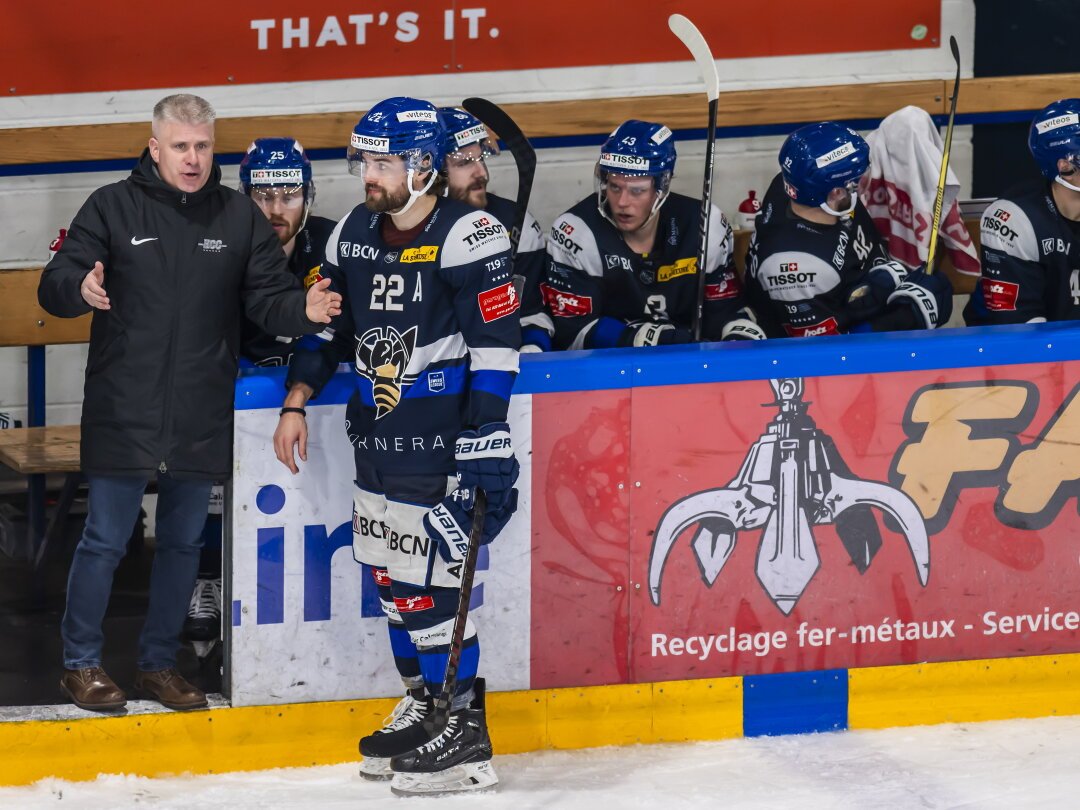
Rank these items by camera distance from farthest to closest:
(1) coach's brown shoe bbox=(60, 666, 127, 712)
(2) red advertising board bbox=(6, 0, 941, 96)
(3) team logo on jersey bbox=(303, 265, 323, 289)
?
(2) red advertising board bbox=(6, 0, 941, 96) < (3) team logo on jersey bbox=(303, 265, 323, 289) < (1) coach's brown shoe bbox=(60, 666, 127, 712)

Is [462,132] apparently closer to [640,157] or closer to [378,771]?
[640,157]

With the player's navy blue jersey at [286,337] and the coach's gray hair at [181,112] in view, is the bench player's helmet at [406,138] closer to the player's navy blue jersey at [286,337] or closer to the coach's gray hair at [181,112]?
the coach's gray hair at [181,112]

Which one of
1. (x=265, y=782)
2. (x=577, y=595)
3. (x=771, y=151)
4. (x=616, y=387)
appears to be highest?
(x=771, y=151)

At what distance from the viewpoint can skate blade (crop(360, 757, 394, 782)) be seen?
4016mm

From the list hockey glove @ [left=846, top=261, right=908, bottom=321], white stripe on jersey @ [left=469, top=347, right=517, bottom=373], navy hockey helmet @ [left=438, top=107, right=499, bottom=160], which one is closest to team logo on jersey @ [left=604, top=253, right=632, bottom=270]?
navy hockey helmet @ [left=438, top=107, right=499, bottom=160]

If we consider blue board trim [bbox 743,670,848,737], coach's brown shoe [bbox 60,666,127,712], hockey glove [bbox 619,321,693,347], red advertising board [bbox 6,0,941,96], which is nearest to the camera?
coach's brown shoe [bbox 60,666,127,712]

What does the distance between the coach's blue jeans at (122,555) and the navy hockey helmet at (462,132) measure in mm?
1283

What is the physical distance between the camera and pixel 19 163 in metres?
5.94

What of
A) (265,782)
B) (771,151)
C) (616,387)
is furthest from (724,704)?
(771,151)

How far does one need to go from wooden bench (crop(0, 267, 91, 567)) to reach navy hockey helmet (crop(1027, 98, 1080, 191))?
3.00 meters

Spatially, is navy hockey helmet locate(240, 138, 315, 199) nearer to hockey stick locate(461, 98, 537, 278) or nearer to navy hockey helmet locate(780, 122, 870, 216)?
hockey stick locate(461, 98, 537, 278)

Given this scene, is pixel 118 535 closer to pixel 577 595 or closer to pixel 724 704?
pixel 577 595

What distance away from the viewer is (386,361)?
3.83 meters

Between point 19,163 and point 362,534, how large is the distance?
8.86ft
